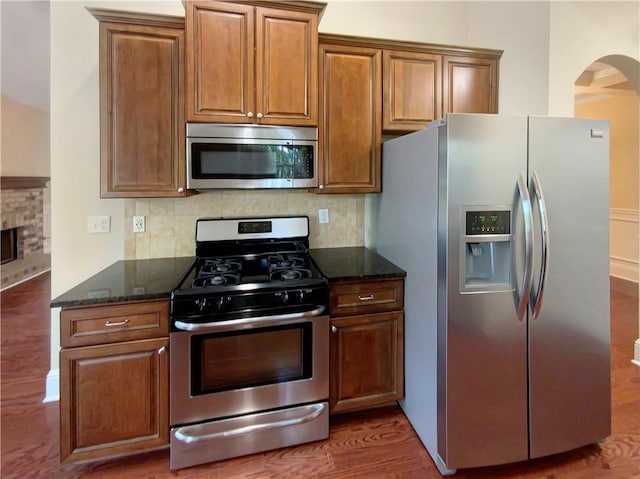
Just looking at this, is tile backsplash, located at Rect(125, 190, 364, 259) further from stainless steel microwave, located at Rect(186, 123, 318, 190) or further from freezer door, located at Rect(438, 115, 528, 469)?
freezer door, located at Rect(438, 115, 528, 469)

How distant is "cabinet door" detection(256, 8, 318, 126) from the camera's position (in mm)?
2045

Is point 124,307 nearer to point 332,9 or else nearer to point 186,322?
point 186,322

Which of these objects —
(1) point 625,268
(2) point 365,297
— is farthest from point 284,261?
(1) point 625,268

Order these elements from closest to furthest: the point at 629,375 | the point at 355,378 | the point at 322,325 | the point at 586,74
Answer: the point at 322,325 < the point at 355,378 < the point at 629,375 < the point at 586,74

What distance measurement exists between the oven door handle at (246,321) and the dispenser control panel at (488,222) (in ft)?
2.79

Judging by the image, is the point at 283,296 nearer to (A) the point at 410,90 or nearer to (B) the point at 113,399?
(B) the point at 113,399

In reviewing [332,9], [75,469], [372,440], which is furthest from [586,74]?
[75,469]

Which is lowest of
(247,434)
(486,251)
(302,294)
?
(247,434)

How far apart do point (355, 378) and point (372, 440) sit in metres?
0.35

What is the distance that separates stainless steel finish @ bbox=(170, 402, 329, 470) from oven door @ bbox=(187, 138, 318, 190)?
130 centimetres

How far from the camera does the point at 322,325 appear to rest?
189cm

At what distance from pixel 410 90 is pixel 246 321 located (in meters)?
1.86

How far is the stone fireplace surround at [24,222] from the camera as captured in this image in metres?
5.21

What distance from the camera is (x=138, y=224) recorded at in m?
2.36
